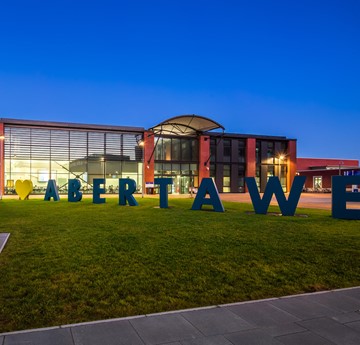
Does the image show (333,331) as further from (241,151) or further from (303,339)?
(241,151)

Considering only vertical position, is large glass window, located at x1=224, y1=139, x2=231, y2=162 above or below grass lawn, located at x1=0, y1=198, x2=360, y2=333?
above

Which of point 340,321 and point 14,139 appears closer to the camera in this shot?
point 340,321

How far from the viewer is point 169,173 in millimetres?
52281

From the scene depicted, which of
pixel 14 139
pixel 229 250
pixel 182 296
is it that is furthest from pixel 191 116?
pixel 182 296

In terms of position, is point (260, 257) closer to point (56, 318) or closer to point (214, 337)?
point (214, 337)

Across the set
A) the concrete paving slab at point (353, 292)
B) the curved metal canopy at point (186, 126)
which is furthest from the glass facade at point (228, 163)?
the concrete paving slab at point (353, 292)

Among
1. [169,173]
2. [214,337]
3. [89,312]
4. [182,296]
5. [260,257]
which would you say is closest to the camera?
[214,337]

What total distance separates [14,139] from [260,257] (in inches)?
1695

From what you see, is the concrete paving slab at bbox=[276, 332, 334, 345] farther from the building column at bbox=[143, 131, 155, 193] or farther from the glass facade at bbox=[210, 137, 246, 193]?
the glass facade at bbox=[210, 137, 246, 193]

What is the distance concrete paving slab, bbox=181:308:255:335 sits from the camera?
448cm

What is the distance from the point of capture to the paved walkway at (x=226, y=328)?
4133 millimetres

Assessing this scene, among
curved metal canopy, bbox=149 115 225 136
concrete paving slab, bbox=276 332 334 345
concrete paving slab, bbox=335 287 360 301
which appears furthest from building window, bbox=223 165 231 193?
concrete paving slab, bbox=276 332 334 345

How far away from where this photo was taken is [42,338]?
4.17m

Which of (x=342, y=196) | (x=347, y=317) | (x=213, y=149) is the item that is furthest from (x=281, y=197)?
(x=213, y=149)
